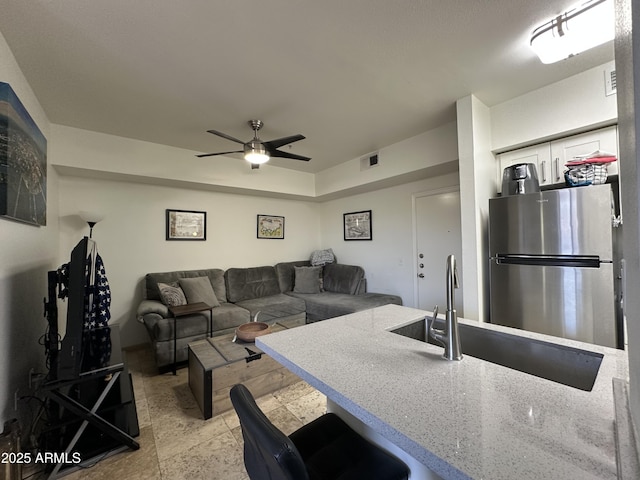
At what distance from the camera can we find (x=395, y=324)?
4.56ft

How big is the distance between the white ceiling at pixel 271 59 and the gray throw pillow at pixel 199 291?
6.14 feet

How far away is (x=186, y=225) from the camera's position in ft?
13.2

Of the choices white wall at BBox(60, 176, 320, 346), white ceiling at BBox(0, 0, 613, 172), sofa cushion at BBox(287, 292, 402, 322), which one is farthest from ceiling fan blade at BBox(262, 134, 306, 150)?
sofa cushion at BBox(287, 292, 402, 322)

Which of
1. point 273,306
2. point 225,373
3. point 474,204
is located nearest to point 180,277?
point 273,306

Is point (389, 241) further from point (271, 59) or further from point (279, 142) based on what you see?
point (271, 59)

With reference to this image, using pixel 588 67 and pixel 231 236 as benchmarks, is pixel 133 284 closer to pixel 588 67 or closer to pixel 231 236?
pixel 231 236

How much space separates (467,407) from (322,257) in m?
4.43

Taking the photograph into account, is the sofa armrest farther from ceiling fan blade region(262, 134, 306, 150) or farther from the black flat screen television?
ceiling fan blade region(262, 134, 306, 150)

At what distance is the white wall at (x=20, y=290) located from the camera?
1631 millimetres

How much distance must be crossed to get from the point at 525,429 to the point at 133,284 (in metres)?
4.16

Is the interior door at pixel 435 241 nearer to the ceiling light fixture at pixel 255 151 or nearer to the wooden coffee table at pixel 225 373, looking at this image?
the wooden coffee table at pixel 225 373

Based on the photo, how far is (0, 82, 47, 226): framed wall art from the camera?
1.61m

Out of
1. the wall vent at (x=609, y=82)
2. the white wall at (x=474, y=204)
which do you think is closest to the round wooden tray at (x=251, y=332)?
the white wall at (x=474, y=204)

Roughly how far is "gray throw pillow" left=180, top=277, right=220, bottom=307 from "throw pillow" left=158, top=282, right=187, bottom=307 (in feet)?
0.27
